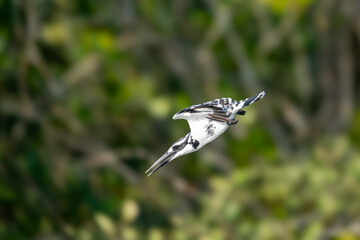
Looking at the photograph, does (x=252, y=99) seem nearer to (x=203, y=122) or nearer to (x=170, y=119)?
(x=203, y=122)

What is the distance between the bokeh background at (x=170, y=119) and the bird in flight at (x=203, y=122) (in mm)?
2646

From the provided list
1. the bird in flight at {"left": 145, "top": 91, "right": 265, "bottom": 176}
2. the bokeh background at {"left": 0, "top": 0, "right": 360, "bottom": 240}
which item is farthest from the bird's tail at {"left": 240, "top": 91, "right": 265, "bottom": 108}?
the bokeh background at {"left": 0, "top": 0, "right": 360, "bottom": 240}

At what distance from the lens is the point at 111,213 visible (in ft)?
13.5

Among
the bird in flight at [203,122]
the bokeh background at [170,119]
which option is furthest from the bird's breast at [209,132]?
the bokeh background at [170,119]

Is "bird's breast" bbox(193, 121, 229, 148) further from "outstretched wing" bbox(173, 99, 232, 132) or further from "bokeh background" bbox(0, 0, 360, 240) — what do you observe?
"bokeh background" bbox(0, 0, 360, 240)

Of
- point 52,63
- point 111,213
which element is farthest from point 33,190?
point 52,63

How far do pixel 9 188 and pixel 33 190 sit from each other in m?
0.13

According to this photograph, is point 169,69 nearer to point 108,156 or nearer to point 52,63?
point 52,63

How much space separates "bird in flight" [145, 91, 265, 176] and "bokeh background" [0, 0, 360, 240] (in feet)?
8.68

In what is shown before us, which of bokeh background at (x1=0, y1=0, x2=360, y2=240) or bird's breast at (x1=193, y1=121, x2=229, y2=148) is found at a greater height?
bokeh background at (x1=0, y1=0, x2=360, y2=240)

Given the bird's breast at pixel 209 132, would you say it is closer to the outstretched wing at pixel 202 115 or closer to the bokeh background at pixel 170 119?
the outstretched wing at pixel 202 115

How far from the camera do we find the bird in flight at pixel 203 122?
543mm

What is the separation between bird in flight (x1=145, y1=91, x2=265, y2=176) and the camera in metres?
0.54

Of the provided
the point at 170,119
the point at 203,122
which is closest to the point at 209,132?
the point at 203,122
